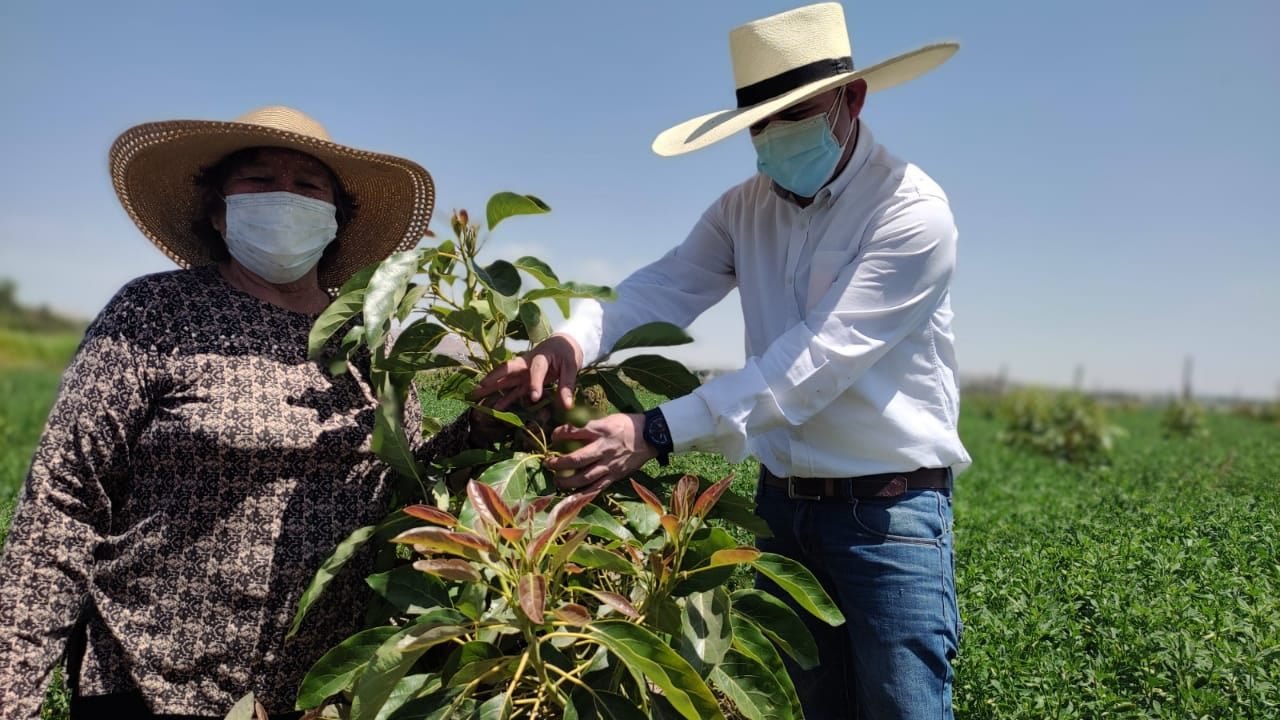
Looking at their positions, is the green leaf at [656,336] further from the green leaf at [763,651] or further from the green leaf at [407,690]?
the green leaf at [407,690]

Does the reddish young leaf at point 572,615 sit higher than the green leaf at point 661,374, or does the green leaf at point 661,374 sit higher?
the green leaf at point 661,374

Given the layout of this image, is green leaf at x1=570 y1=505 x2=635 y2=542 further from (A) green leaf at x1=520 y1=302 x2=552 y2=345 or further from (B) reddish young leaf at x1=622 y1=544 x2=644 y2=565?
(A) green leaf at x1=520 y1=302 x2=552 y2=345

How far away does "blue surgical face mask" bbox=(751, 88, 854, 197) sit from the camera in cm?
190

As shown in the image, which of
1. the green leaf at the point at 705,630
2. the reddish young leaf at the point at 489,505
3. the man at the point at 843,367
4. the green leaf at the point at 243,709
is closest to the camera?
the reddish young leaf at the point at 489,505

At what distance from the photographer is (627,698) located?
1349 millimetres

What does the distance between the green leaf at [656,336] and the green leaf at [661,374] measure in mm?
58

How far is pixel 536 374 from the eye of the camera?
1685 mm

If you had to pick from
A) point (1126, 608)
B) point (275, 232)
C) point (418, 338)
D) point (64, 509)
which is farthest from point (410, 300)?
point (1126, 608)

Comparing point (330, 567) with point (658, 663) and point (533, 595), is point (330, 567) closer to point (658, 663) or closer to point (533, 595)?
point (533, 595)

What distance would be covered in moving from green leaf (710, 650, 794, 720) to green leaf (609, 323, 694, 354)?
24.9 inches

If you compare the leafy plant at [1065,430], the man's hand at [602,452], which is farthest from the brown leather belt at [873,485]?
the leafy plant at [1065,430]

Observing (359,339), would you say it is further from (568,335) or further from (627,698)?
(627,698)

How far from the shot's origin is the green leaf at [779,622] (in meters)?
1.58

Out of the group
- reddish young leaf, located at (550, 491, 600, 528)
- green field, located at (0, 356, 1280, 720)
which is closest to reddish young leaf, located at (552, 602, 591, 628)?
reddish young leaf, located at (550, 491, 600, 528)
